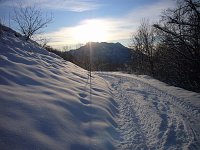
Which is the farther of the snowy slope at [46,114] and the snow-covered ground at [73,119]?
the snow-covered ground at [73,119]

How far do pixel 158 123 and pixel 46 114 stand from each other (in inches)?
130

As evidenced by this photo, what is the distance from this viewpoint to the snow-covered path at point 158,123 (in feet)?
17.3

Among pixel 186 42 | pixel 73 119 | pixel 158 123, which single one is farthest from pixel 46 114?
pixel 186 42

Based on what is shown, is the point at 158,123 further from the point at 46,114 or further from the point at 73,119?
the point at 46,114

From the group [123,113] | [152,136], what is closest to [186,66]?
[123,113]

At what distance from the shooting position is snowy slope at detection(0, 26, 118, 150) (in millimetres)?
4066

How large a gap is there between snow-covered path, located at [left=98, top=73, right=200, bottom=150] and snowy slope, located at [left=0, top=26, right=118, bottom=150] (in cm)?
40

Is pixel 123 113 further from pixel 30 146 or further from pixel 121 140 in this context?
pixel 30 146

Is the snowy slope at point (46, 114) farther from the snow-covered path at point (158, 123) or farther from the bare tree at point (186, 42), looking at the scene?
the bare tree at point (186, 42)

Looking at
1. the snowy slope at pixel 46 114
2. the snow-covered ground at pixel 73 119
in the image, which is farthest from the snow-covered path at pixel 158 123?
the snowy slope at pixel 46 114

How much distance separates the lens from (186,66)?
72.2 ft

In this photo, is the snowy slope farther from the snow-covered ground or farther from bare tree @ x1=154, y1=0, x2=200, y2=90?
bare tree @ x1=154, y1=0, x2=200, y2=90

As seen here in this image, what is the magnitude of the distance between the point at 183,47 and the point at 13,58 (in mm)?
15946

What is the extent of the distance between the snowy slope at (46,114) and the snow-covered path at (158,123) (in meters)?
0.40
